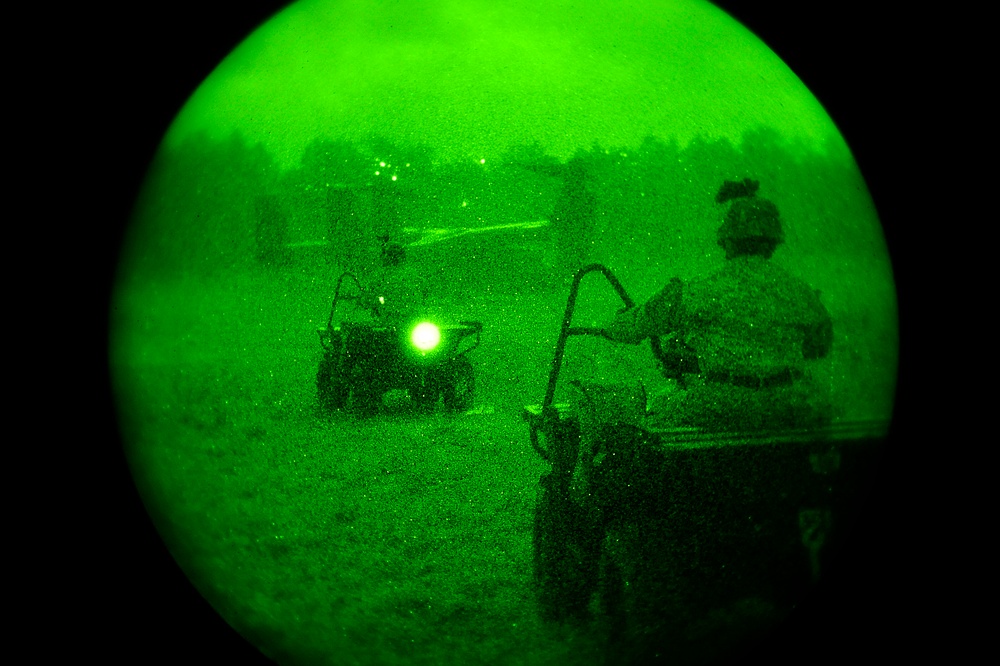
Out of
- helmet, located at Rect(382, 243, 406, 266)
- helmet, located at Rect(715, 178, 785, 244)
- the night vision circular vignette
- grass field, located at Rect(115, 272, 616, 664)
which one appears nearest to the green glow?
the night vision circular vignette

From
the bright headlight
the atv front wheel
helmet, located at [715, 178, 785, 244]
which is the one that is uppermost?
helmet, located at [715, 178, 785, 244]

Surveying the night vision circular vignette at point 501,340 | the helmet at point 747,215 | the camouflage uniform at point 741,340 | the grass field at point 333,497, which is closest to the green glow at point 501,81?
the night vision circular vignette at point 501,340

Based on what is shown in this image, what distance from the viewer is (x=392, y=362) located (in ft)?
10.2

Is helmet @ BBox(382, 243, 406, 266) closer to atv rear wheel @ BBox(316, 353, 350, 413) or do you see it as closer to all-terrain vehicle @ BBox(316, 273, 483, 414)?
all-terrain vehicle @ BBox(316, 273, 483, 414)

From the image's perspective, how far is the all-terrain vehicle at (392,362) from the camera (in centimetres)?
308

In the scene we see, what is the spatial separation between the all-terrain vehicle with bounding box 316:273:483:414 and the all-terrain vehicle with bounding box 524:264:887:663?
223mm

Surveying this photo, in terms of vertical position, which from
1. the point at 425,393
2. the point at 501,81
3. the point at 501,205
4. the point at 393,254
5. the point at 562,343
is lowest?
the point at 425,393

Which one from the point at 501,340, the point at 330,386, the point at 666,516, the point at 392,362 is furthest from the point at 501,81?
the point at 666,516

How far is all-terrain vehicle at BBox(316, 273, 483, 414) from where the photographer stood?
10.1ft

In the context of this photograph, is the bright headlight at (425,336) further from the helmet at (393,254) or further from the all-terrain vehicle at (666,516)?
the all-terrain vehicle at (666,516)

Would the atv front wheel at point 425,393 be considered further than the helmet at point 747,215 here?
Result: No

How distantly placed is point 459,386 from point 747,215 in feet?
3.15

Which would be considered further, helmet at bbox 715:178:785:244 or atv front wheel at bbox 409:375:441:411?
helmet at bbox 715:178:785:244

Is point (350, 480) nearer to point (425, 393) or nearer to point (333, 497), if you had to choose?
point (333, 497)
